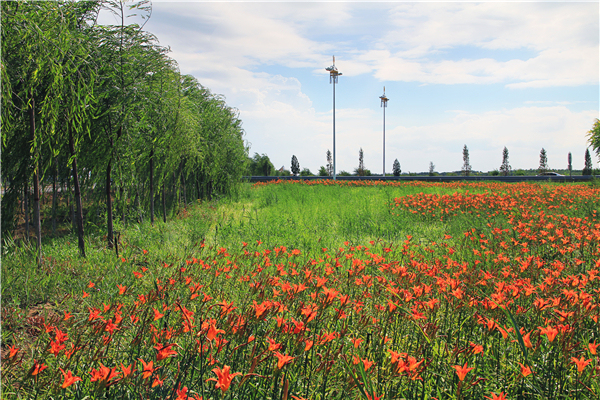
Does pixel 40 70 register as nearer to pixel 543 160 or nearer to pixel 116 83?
pixel 116 83

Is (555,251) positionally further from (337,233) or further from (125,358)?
(125,358)

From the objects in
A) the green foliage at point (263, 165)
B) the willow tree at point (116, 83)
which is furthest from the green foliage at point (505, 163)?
the willow tree at point (116, 83)

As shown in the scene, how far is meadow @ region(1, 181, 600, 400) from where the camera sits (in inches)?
67.9

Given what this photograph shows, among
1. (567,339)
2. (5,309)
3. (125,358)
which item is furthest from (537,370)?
(5,309)

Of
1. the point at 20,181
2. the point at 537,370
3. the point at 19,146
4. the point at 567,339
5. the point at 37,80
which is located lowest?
the point at 537,370

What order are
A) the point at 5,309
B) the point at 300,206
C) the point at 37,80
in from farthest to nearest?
the point at 300,206 < the point at 37,80 < the point at 5,309

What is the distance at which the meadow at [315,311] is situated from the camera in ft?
5.66

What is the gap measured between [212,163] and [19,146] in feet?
23.3

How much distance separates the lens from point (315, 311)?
189 cm

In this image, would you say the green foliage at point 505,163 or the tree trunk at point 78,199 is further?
the green foliage at point 505,163

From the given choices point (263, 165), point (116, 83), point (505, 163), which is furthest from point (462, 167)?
point (116, 83)

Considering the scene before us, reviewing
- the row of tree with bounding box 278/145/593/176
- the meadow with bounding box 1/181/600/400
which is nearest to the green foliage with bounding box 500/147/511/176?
the row of tree with bounding box 278/145/593/176

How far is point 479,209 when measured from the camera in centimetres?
888

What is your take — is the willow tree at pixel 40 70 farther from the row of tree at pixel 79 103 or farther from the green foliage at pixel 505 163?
the green foliage at pixel 505 163
